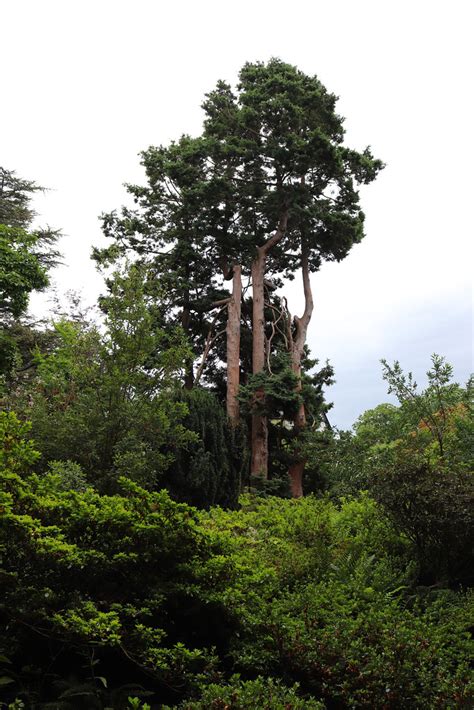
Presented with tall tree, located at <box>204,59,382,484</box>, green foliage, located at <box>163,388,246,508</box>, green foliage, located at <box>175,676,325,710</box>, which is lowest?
green foliage, located at <box>175,676,325,710</box>

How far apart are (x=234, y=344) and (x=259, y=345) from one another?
70 centimetres

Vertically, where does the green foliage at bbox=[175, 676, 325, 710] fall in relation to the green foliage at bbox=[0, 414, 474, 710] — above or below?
below

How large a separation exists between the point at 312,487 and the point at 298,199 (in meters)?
7.94

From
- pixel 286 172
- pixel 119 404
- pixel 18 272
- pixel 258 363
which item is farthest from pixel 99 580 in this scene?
pixel 286 172

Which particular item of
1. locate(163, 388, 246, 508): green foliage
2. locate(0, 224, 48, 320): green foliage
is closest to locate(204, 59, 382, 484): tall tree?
locate(163, 388, 246, 508): green foliage

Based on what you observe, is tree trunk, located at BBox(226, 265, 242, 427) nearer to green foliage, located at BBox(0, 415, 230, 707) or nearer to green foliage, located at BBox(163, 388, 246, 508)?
green foliage, located at BBox(163, 388, 246, 508)

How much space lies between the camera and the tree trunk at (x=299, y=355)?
54.2 ft

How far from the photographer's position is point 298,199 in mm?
17625

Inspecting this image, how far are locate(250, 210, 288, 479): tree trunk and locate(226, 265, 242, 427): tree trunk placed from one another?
1.46 ft

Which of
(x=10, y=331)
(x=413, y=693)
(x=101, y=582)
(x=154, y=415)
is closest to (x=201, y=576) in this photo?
(x=101, y=582)

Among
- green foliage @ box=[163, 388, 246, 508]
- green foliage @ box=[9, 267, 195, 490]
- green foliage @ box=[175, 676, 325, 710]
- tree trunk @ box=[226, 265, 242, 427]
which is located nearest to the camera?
green foliage @ box=[175, 676, 325, 710]

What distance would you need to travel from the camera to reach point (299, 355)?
17.9m

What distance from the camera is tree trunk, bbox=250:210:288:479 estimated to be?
16.3 meters

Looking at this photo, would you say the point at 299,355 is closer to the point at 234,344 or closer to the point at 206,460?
the point at 234,344
